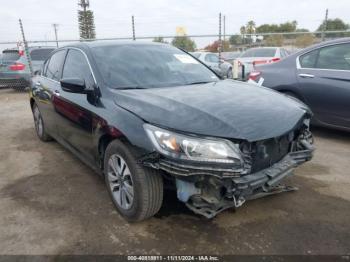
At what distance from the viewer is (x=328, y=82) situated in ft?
15.7

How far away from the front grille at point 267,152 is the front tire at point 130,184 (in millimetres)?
732

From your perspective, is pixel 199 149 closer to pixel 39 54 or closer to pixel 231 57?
pixel 39 54

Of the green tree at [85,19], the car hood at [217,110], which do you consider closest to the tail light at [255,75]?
the car hood at [217,110]

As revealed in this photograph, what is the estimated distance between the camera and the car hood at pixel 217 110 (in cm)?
236

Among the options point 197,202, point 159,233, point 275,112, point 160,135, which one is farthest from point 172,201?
point 275,112

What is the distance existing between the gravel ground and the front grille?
577mm

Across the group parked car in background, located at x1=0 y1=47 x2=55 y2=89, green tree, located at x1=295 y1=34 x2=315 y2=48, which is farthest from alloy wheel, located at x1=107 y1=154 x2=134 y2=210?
green tree, located at x1=295 y1=34 x2=315 y2=48

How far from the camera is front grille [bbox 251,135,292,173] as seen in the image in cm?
242

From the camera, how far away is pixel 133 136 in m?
2.48

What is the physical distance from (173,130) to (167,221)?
3.13ft

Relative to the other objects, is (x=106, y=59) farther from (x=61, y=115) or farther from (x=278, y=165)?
(x=278, y=165)

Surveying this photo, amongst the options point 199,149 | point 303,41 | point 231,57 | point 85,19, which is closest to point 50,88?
point 199,149

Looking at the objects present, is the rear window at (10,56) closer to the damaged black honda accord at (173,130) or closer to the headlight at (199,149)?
the damaged black honda accord at (173,130)

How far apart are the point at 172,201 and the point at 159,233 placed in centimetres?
49
